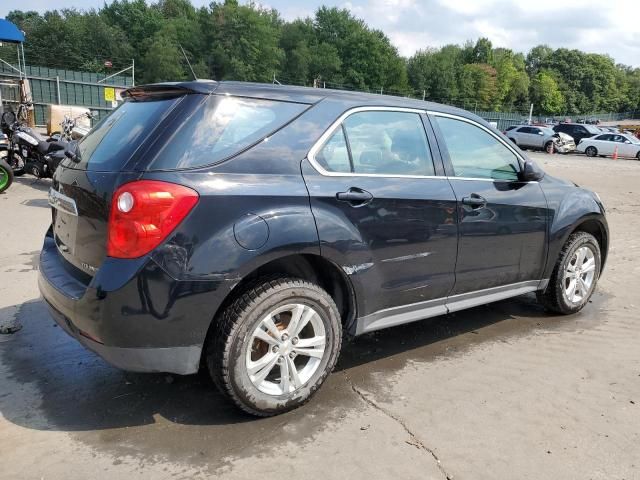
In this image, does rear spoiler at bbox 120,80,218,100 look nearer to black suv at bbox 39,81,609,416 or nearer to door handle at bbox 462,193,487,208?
black suv at bbox 39,81,609,416

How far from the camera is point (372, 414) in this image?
10.4 ft

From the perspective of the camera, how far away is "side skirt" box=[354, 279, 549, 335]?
3434 mm

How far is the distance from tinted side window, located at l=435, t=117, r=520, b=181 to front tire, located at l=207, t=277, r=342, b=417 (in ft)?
4.87

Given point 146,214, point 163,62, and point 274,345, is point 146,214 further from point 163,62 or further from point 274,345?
point 163,62

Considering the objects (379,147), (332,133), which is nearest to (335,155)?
(332,133)

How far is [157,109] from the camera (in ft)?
9.82

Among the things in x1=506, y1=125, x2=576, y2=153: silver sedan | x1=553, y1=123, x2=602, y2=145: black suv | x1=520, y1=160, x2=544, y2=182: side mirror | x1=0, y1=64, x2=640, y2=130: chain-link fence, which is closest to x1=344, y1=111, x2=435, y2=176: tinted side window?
x1=520, y1=160, x2=544, y2=182: side mirror

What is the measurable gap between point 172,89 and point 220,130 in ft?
1.43

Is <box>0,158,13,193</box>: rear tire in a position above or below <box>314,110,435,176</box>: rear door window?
below

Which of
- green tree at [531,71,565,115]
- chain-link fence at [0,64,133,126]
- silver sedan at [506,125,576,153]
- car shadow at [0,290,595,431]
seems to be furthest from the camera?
green tree at [531,71,565,115]

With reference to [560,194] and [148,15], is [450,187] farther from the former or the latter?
[148,15]

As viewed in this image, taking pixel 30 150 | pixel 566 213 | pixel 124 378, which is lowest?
pixel 124 378

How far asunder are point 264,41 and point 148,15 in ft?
64.3

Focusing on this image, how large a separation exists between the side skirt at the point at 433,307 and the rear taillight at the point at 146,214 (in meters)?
1.32
